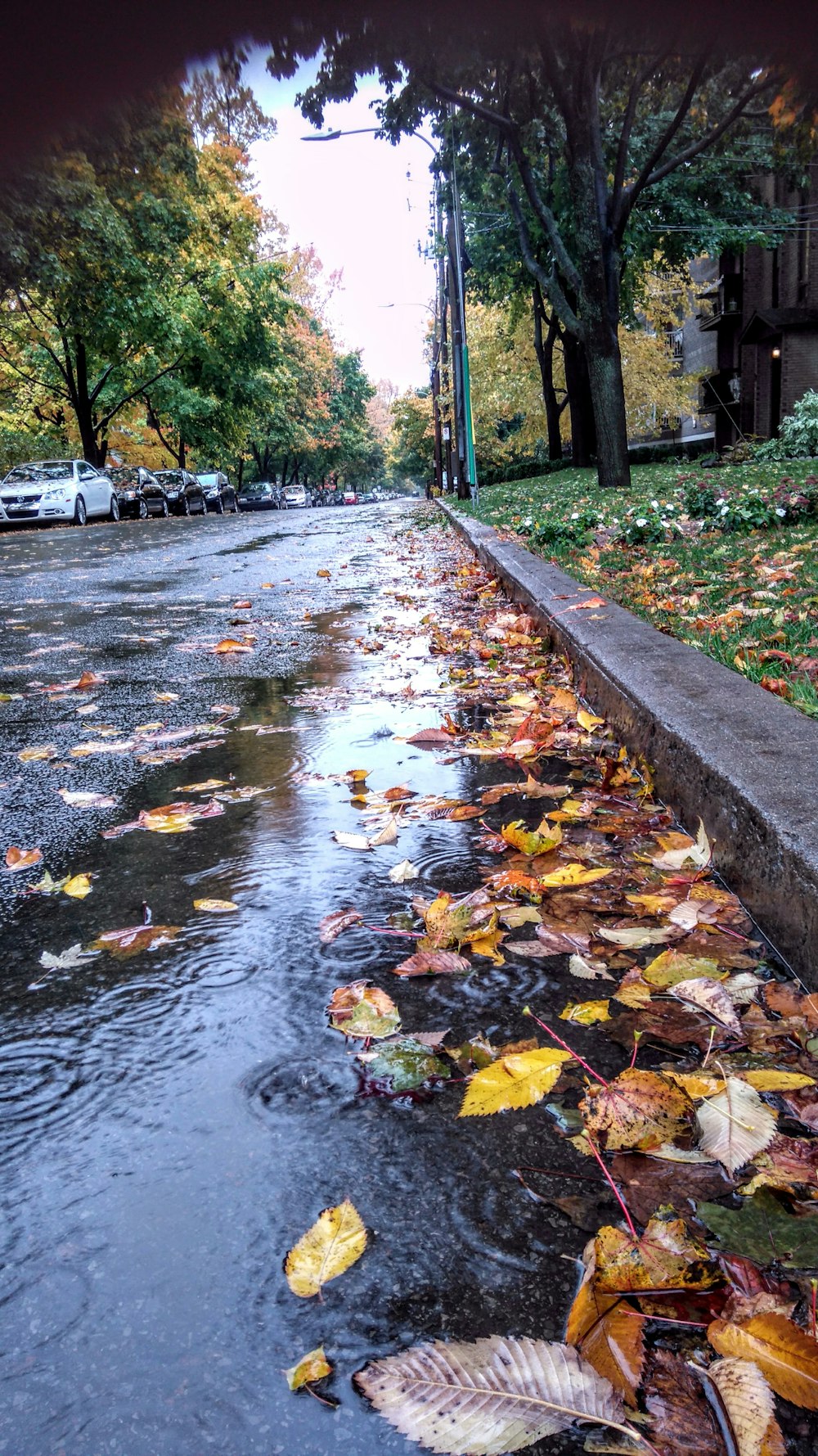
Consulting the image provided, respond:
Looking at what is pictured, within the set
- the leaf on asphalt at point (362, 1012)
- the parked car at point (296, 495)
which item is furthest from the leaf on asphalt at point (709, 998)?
the parked car at point (296, 495)

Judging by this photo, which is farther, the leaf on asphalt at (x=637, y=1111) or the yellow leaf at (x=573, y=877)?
the yellow leaf at (x=573, y=877)

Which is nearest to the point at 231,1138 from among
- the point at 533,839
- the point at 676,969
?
the point at 676,969

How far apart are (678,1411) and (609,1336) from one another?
0.10m

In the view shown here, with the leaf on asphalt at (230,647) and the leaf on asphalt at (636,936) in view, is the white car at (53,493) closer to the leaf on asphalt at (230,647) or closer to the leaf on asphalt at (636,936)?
the leaf on asphalt at (230,647)

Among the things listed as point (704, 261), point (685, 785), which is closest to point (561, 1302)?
point (685, 785)

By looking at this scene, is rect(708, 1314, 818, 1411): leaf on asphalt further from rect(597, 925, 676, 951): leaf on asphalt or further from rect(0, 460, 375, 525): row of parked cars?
rect(0, 460, 375, 525): row of parked cars

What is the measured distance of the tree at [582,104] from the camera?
13.0 metres

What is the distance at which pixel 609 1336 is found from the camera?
3.59 ft

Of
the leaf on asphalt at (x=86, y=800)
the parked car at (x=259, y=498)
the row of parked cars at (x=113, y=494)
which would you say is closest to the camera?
the leaf on asphalt at (x=86, y=800)

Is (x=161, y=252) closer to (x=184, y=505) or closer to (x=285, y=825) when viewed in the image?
(x=184, y=505)

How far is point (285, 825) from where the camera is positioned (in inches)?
113

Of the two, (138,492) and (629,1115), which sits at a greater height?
(138,492)

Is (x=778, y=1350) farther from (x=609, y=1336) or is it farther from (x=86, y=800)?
(x=86, y=800)

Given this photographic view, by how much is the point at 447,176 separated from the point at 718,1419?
23627mm
